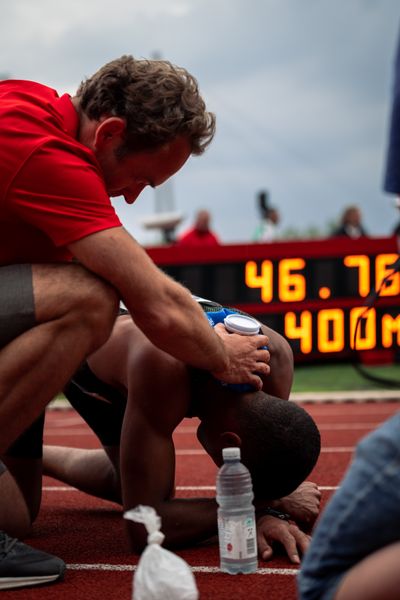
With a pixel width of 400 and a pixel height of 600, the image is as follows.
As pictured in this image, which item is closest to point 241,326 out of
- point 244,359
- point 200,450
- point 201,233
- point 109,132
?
point 244,359

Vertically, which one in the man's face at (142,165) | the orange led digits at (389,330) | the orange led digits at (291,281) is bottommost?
the orange led digits at (389,330)

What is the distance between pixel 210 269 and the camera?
34.7 feet

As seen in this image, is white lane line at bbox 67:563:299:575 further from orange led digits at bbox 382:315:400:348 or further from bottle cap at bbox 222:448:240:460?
orange led digits at bbox 382:315:400:348

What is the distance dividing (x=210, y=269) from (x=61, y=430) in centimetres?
327

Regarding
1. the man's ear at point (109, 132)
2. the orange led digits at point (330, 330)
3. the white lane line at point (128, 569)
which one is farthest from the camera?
the orange led digits at point (330, 330)

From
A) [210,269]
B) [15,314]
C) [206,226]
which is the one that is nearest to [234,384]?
[15,314]

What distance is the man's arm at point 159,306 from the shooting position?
285 cm

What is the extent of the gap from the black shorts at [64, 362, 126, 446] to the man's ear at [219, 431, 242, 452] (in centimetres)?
56

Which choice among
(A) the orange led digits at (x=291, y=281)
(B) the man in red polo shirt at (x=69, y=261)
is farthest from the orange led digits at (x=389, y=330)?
(B) the man in red polo shirt at (x=69, y=261)

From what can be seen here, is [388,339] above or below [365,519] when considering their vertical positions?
below

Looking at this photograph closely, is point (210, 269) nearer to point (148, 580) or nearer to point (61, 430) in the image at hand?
point (61, 430)

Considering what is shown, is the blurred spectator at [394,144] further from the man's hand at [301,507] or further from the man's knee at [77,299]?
the man's hand at [301,507]

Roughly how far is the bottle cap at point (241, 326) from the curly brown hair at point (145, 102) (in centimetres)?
63

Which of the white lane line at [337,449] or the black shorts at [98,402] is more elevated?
the black shorts at [98,402]
